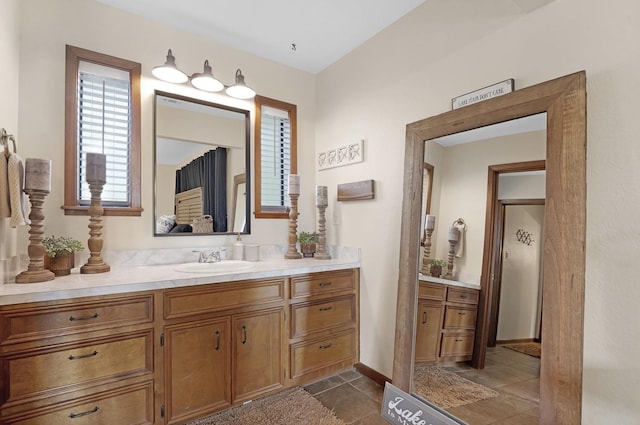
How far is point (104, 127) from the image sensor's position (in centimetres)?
217

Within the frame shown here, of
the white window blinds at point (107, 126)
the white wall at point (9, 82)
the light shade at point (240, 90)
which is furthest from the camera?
the light shade at point (240, 90)

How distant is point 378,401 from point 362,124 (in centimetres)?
209

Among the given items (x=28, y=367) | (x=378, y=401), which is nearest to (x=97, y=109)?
(x=28, y=367)

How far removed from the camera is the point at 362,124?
2.61 metres

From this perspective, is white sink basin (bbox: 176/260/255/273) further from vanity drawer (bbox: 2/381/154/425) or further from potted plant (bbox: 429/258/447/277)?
potted plant (bbox: 429/258/447/277)

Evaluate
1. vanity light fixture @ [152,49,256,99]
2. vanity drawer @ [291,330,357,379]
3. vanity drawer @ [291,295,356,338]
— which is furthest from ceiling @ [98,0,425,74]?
vanity drawer @ [291,330,357,379]

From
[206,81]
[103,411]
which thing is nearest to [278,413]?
[103,411]

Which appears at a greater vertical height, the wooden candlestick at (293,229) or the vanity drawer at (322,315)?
the wooden candlestick at (293,229)

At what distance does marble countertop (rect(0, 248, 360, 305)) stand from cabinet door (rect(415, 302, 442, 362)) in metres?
0.73

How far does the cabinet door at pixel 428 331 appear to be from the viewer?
1923mm

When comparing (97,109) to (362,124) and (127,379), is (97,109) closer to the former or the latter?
(127,379)

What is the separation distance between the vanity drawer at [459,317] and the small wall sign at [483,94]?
1.18m

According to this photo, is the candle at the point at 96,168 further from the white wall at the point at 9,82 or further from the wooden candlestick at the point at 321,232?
the wooden candlestick at the point at 321,232

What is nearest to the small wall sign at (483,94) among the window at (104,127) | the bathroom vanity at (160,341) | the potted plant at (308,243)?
the bathroom vanity at (160,341)
